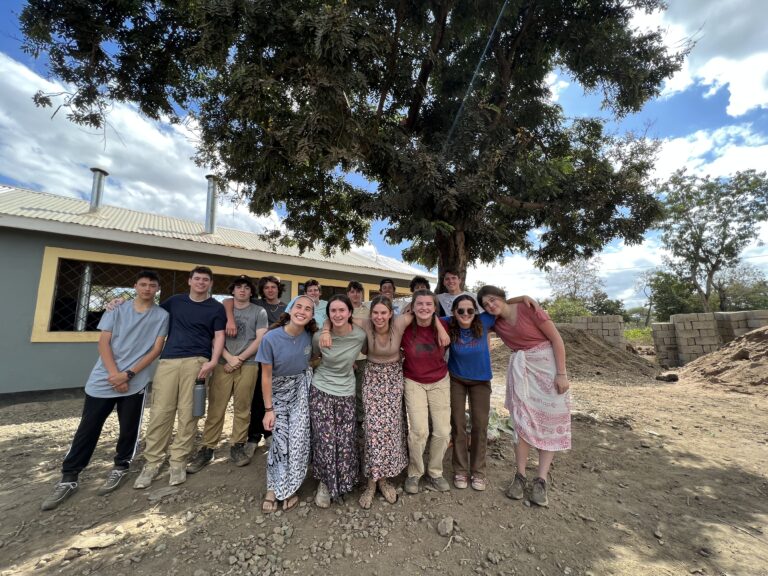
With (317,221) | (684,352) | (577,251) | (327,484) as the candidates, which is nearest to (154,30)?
(317,221)

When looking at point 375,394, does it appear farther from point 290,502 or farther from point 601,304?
point 601,304

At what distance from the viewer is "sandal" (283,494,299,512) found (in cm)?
260

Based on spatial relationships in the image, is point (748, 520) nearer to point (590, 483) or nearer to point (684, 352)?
point (590, 483)

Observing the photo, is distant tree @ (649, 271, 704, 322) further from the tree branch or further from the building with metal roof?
the building with metal roof

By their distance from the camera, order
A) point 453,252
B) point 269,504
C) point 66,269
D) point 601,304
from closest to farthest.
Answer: point 269,504 → point 453,252 → point 66,269 → point 601,304

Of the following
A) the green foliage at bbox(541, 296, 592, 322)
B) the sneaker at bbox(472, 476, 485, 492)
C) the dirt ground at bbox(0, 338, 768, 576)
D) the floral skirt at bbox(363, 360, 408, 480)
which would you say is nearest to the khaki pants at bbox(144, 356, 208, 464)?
the dirt ground at bbox(0, 338, 768, 576)

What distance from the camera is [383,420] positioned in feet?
8.93

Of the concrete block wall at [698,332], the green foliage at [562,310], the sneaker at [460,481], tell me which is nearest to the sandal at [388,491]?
the sneaker at [460,481]

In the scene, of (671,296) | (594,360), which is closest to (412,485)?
(594,360)

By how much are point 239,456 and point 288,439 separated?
1076 mm

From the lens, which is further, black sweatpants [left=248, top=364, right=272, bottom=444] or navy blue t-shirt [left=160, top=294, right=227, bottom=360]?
black sweatpants [left=248, top=364, right=272, bottom=444]

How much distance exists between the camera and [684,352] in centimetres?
1020

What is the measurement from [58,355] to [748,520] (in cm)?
935

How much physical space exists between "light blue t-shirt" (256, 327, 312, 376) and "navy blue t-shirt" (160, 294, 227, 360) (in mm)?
847
